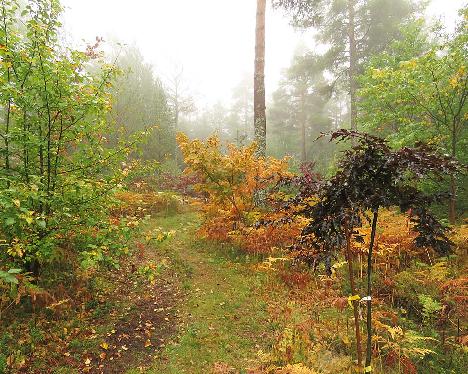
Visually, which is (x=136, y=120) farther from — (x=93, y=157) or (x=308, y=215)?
(x=308, y=215)

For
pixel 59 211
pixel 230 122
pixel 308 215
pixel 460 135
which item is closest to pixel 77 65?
pixel 59 211

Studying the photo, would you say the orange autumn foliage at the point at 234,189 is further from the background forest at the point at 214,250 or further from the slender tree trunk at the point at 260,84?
the slender tree trunk at the point at 260,84

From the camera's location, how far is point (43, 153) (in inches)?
183

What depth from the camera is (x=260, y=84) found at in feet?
35.2

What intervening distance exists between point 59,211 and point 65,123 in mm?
1339

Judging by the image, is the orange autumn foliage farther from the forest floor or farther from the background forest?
the forest floor

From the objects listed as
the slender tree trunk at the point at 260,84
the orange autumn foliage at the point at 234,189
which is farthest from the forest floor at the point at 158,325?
the slender tree trunk at the point at 260,84

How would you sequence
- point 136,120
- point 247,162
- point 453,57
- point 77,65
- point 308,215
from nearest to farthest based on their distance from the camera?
point 308,215
point 77,65
point 453,57
point 247,162
point 136,120

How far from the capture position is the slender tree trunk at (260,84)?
10496mm

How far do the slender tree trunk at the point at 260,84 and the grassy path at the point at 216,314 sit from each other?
387 cm

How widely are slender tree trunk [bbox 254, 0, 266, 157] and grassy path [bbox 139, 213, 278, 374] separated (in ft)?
12.7

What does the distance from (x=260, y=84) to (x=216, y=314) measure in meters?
7.75

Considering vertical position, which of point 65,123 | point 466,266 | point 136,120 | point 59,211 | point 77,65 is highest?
point 136,120

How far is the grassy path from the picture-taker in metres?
4.45
